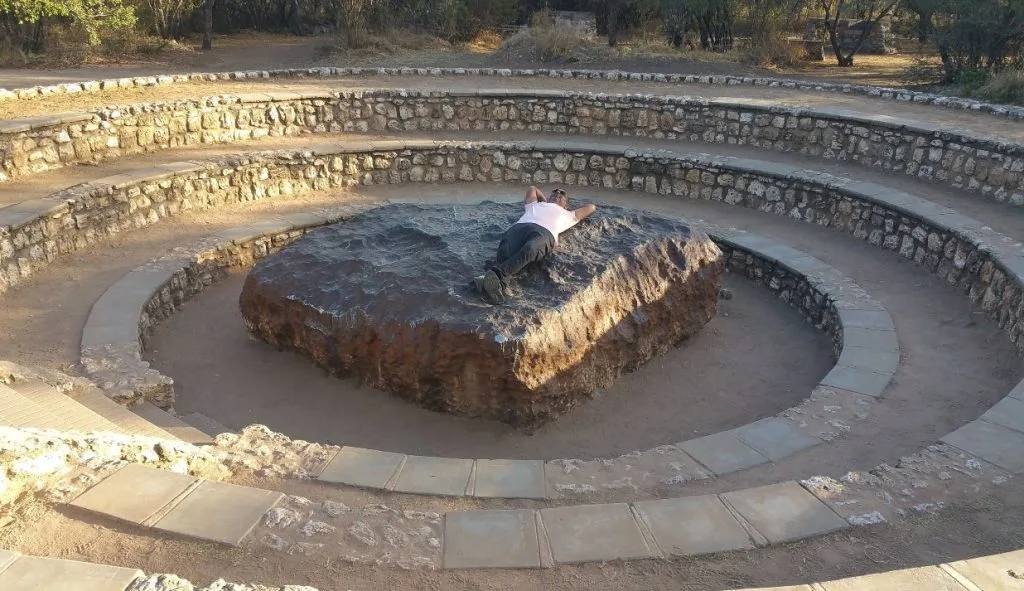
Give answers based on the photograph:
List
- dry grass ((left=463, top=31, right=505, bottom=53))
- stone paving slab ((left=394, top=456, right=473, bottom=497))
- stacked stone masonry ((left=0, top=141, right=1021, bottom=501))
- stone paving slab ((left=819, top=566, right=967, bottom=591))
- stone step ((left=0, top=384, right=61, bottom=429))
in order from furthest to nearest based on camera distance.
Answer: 1. dry grass ((left=463, top=31, right=505, bottom=53))
2. stacked stone masonry ((left=0, top=141, right=1021, bottom=501))
3. stone paving slab ((left=394, top=456, right=473, bottom=497))
4. stone step ((left=0, top=384, right=61, bottom=429))
5. stone paving slab ((left=819, top=566, right=967, bottom=591))

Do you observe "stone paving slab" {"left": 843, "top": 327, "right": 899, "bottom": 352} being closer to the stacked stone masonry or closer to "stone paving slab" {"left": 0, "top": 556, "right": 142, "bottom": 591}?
the stacked stone masonry

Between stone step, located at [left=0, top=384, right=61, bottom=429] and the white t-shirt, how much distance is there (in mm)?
3884

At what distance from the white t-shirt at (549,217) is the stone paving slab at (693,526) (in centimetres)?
328

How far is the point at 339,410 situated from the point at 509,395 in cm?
152

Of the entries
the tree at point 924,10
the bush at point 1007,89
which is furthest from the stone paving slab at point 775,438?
the tree at point 924,10

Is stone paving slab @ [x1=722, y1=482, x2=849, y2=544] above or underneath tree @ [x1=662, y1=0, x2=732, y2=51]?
underneath

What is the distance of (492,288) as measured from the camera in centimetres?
604

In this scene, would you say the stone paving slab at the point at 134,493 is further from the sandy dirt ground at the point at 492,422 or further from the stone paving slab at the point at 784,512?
the stone paving slab at the point at 784,512

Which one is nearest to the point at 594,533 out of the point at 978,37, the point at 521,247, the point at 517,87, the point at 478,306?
the point at 478,306

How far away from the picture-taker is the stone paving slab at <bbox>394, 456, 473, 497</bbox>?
426 centimetres

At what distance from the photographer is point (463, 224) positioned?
295 inches

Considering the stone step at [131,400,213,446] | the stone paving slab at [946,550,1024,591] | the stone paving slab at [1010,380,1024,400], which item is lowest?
the stone step at [131,400,213,446]

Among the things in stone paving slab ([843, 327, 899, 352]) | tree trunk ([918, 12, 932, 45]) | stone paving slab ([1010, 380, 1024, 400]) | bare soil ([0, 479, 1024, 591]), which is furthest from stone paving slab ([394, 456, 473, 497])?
tree trunk ([918, 12, 932, 45])

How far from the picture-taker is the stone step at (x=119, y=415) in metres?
4.71
